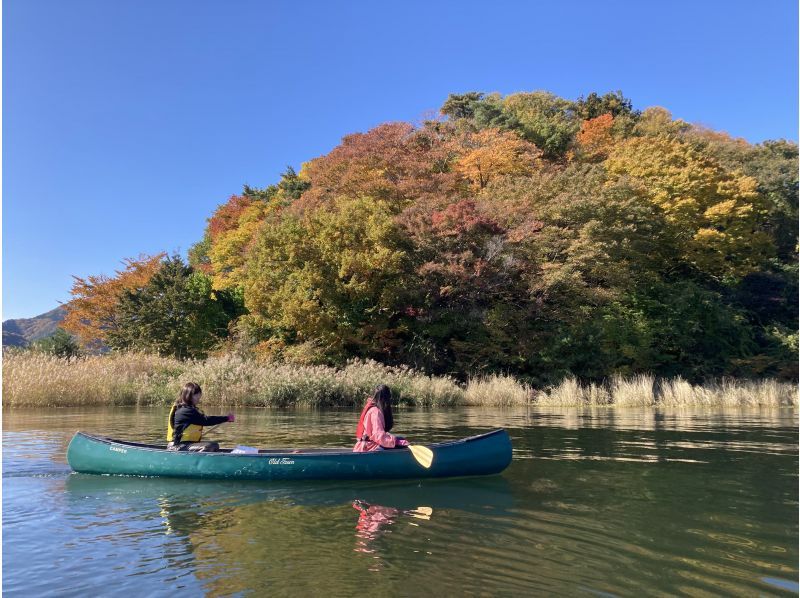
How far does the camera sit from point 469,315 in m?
26.9

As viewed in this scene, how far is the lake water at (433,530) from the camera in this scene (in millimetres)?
4625

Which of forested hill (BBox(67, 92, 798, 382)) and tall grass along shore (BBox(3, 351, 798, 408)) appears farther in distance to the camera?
forested hill (BBox(67, 92, 798, 382))

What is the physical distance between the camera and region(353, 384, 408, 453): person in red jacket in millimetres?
8438

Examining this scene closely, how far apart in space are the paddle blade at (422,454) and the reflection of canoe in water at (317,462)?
0.05 meters

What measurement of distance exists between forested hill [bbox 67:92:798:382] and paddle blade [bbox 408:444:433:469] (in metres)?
16.8

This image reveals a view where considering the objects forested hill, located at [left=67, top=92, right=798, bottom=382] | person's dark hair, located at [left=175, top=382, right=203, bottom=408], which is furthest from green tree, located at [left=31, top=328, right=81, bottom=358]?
person's dark hair, located at [left=175, top=382, right=203, bottom=408]

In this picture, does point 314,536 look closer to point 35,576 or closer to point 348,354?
point 35,576

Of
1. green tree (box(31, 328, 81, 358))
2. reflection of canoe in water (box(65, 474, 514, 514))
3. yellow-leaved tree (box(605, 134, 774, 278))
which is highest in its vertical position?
yellow-leaved tree (box(605, 134, 774, 278))

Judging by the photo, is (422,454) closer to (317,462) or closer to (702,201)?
(317,462)

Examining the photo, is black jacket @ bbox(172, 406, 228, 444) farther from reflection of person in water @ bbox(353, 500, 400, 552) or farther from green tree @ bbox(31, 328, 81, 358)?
green tree @ bbox(31, 328, 81, 358)

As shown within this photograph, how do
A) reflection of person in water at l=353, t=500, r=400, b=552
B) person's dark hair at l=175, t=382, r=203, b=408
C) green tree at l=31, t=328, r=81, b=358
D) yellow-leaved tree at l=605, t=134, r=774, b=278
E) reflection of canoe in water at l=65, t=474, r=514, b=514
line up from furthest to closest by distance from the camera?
yellow-leaved tree at l=605, t=134, r=774, b=278, green tree at l=31, t=328, r=81, b=358, person's dark hair at l=175, t=382, r=203, b=408, reflection of canoe in water at l=65, t=474, r=514, b=514, reflection of person in water at l=353, t=500, r=400, b=552

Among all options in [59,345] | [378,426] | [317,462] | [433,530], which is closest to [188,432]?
[317,462]

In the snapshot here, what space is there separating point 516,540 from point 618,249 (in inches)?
947

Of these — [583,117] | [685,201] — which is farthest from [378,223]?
[583,117]
